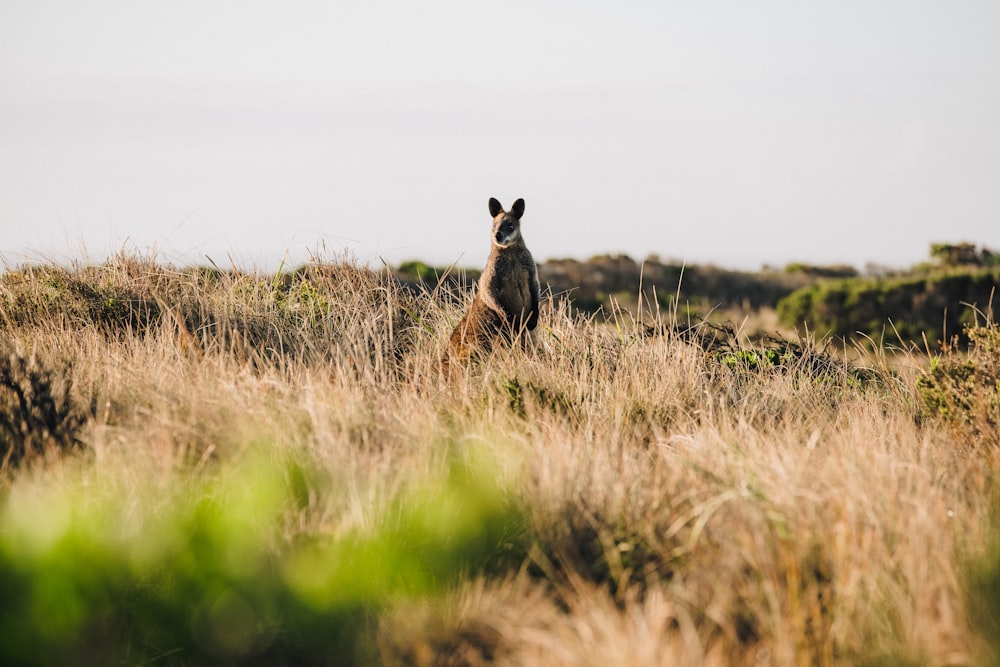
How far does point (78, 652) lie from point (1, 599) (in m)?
0.30

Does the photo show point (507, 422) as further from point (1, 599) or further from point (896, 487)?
point (1, 599)

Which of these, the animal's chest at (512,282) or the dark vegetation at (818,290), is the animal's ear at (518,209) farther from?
the dark vegetation at (818,290)

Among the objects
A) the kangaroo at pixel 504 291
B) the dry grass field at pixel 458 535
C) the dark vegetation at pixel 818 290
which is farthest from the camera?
the dark vegetation at pixel 818 290

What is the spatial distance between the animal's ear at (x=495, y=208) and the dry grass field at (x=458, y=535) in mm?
2347

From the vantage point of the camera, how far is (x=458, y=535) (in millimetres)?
2994

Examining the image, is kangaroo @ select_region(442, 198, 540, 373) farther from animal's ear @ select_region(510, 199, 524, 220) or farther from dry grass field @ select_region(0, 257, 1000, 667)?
dry grass field @ select_region(0, 257, 1000, 667)

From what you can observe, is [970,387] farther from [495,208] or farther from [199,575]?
[199,575]

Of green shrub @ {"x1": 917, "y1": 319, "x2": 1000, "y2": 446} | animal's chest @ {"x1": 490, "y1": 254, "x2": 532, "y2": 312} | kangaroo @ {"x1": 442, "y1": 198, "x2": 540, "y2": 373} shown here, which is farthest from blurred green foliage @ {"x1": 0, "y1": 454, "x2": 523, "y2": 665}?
animal's chest @ {"x1": 490, "y1": 254, "x2": 532, "y2": 312}

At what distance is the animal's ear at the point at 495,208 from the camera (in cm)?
652

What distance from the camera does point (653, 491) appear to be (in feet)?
10.8

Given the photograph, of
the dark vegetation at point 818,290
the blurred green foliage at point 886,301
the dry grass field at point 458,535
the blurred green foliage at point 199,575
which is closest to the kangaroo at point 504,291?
the dry grass field at point 458,535

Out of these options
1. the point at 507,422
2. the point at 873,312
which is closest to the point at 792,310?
the point at 873,312

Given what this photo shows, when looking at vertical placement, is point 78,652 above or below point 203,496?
below

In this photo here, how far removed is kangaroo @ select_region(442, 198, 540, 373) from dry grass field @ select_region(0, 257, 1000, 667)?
1786 millimetres
